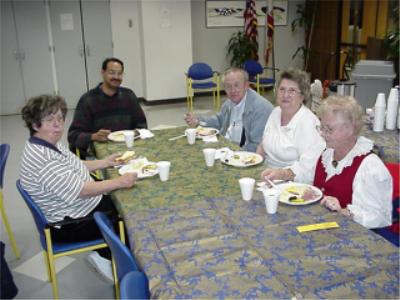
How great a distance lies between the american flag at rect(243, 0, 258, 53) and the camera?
772 cm

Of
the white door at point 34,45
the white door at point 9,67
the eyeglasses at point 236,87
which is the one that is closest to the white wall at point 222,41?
the white door at point 34,45

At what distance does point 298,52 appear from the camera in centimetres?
902

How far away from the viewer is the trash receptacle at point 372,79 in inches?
144

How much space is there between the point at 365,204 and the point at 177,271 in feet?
2.89

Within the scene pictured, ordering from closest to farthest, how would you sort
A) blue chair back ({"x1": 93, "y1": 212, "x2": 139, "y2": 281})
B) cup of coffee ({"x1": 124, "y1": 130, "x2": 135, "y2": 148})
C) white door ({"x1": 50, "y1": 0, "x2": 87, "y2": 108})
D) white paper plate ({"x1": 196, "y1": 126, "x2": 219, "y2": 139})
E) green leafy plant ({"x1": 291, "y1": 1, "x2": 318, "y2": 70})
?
blue chair back ({"x1": 93, "y1": 212, "x2": 139, "y2": 281}) < cup of coffee ({"x1": 124, "y1": 130, "x2": 135, "y2": 148}) < white paper plate ({"x1": 196, "y1": 126, "x2": 219, "y2": 139}) < white door ({"x1": 50, "y1": 0, "x2": 87, "y2": 108}) < green leafy plant ({"x1": 291, "y1": 1, "x2": 318, "y2": 70})

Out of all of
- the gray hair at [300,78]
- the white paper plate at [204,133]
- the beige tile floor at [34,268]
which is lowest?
the beige tile floor at [34,268]

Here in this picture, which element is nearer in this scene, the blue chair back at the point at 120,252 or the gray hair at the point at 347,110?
the blue chair back at the point at 120,252

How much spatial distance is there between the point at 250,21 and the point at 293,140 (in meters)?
5.85

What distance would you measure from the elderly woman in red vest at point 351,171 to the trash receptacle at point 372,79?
2012 millimetres

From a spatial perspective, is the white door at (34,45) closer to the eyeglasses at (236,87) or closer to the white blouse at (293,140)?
the eyeglasses at (236,87)

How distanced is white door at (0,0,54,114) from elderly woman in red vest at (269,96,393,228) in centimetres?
650

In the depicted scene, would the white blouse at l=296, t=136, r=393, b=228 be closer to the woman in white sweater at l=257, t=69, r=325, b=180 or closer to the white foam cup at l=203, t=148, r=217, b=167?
the woman in white sweater at l=257, t=69, r=325, b=180

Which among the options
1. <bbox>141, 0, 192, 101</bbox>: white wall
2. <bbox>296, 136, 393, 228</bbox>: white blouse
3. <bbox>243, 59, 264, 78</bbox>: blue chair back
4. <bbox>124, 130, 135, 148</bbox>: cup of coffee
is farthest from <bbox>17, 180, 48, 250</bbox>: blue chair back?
<bbox>243, 59, 264, 78</bbox>: blue chair back

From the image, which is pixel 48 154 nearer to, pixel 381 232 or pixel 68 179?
pixel 68 179
